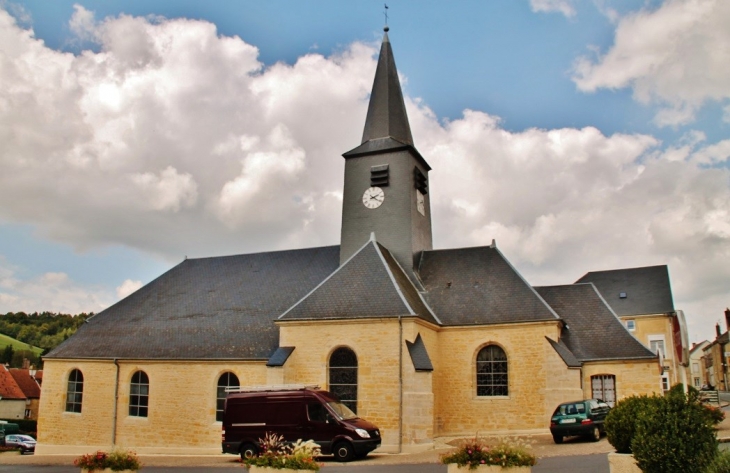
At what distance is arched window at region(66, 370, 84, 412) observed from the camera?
81.8ft

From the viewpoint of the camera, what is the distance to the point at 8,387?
2029 inches

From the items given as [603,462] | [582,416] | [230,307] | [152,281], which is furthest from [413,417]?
[152,281]

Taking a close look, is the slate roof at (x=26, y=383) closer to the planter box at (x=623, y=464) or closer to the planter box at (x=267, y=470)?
the planter box at (x=267, y=470)

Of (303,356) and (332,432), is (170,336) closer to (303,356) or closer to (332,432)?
(303,356)

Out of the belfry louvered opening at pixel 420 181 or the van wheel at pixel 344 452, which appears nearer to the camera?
the van wheel at pixel 344 452

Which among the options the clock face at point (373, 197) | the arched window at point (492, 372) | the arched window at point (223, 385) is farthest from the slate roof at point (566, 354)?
the arched window at point (223, 385)

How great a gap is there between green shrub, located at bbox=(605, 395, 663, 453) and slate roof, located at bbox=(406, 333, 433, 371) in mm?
7978

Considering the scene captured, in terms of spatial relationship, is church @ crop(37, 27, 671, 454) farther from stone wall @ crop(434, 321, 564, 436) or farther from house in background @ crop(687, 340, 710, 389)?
house in background @ crop(687, 340, 710, 389)

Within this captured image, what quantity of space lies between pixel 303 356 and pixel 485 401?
20.5ft

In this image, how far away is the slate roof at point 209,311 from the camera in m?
23.6

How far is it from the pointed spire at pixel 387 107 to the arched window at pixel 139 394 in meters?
12.8

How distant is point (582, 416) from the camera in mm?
16938

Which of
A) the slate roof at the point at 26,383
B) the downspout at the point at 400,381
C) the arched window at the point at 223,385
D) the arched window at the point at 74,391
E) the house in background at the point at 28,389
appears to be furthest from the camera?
the slate roof at the point at 26,383

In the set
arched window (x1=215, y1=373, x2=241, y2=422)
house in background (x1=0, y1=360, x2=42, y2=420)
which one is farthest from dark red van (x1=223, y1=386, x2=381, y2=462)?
house in background (x1=0, y1=360, x2=42, y2=420)
